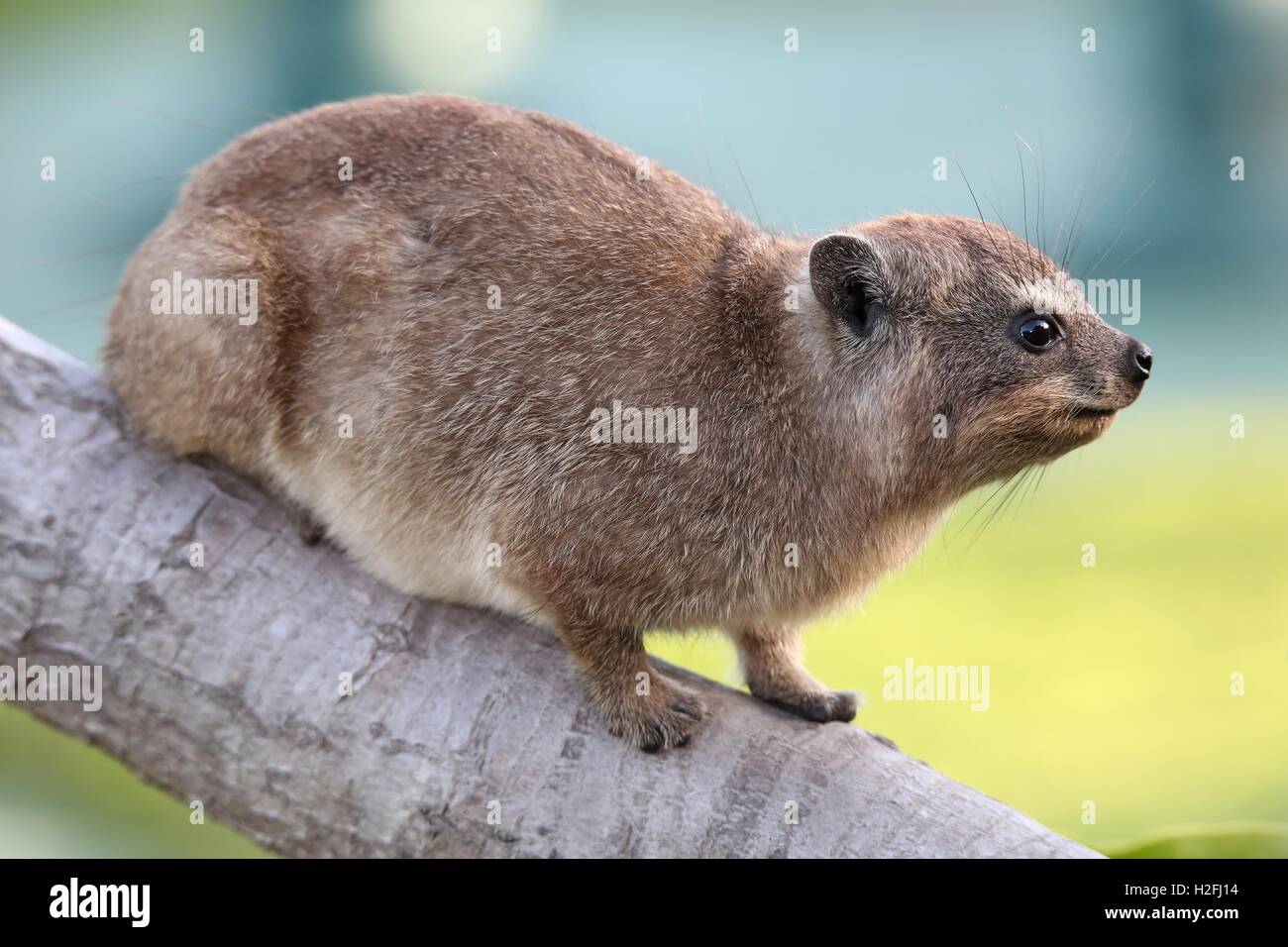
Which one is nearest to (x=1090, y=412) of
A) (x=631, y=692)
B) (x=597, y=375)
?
(x=597, y=375)

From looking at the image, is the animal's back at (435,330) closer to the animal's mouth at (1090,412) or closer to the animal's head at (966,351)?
the animal's head at (966,351)

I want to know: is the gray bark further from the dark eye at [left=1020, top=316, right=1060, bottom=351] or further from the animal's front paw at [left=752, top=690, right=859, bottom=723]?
the dark eye at [left=1020, top=316, right=1060, bottom=351]

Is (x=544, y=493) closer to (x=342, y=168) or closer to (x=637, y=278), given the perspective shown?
(x=637, y=278)

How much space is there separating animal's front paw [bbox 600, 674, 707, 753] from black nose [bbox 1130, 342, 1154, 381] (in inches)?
66.6

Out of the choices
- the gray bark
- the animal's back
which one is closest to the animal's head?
the animal's back

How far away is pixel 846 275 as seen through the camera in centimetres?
395

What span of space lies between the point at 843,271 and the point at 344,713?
209 cm

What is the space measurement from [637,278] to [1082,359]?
4.78 ft

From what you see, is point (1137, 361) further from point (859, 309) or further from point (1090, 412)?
point (859, 309)

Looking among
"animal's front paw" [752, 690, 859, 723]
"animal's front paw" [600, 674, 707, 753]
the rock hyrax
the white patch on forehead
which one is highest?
the white patch on forehead

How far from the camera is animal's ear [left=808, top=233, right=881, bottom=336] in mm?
3904

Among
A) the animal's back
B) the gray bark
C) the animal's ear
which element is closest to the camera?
the gray bark

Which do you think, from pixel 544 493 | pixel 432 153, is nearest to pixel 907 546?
pixel 544 493

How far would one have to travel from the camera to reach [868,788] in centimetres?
364
